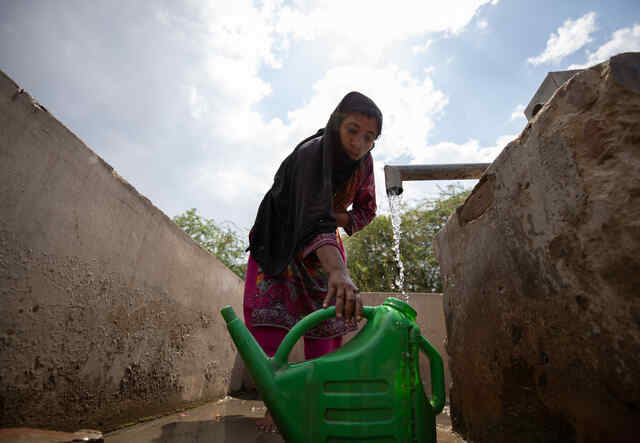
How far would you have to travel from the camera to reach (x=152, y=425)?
5.18 ft

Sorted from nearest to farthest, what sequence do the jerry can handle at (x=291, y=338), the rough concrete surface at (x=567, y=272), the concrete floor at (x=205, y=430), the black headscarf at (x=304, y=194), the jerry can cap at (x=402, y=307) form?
1. the rough concrete surface at (x=567, y=272)
2. the jerry can handle at (x=291, y=338)
3. the jerry can cap at (x=402, y=307)
4. the black headscarf at (x=304, y=194)
5. the concrete floor at (x=205, y=430)

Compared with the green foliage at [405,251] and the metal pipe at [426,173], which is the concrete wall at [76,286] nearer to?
the metal pipe at [426,173]

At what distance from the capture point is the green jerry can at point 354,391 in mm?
756

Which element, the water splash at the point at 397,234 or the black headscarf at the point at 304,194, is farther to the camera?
the water splash at the point at 397,234

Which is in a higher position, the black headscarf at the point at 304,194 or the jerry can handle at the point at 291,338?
the black headscarf at the point at 304,194

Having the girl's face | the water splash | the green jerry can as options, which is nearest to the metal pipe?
the water splash

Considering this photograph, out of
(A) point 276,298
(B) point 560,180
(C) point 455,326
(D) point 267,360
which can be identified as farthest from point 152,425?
(B) point 560,180

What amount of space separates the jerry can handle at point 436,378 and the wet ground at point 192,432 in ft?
2.57

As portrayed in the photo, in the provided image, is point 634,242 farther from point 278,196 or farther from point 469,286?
point 278,196

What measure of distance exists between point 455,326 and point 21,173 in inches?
71.8

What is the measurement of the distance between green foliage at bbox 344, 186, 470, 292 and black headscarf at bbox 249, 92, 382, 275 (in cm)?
521

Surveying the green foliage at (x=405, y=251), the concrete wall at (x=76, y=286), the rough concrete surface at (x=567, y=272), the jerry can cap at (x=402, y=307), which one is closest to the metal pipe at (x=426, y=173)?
the rough concrete surface at (x=567, y=272)

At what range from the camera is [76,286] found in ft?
4.10

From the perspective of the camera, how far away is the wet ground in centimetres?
98
